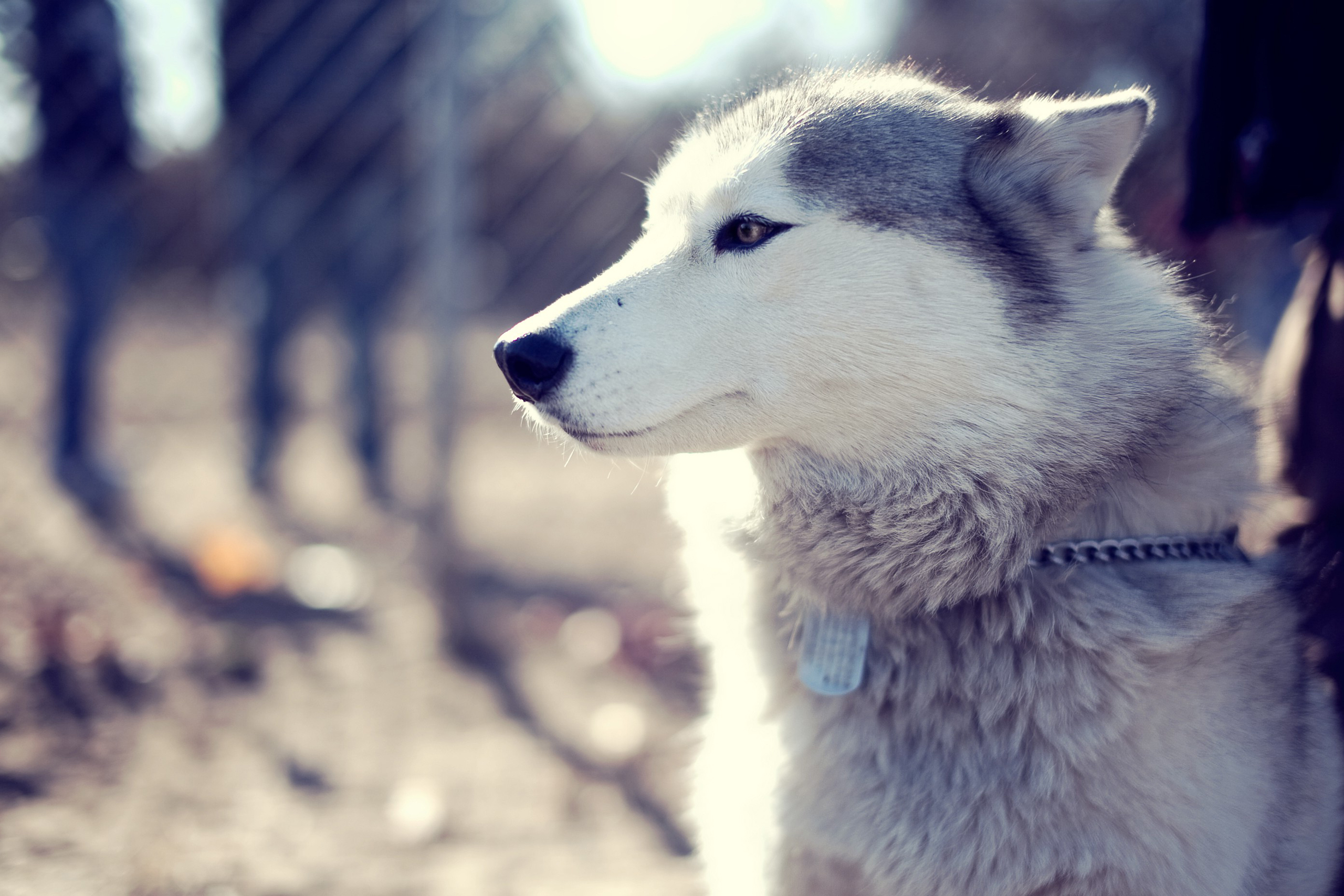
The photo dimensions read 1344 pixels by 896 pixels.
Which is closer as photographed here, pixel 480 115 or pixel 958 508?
pixel 958 508

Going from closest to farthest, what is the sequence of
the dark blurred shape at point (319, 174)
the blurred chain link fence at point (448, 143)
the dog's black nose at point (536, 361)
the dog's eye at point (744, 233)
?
the dog's black nose at point (536, 361)
the dog's eye at point (744, 233)
the blurred chain link fence at point (448, 143)
the dark blurred shape at point (319, 174)

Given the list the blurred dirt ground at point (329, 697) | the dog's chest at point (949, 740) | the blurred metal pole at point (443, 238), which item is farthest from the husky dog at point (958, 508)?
the blurred metal pole at point (443, 238)

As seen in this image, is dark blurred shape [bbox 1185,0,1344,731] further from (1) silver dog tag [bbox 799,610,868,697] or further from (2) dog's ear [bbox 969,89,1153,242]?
(1) silver dog tag [bbox 799,610,868,697]

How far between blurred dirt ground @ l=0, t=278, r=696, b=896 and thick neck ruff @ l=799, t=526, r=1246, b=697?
58cm

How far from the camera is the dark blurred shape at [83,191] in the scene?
321 cm

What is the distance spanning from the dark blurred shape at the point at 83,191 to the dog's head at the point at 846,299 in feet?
9.48

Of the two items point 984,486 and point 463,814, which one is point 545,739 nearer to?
point 463,814

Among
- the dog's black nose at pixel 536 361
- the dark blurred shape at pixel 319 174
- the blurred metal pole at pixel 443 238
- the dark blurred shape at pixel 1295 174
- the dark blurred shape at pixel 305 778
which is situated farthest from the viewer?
the dark blurred shape at pixel 319 174

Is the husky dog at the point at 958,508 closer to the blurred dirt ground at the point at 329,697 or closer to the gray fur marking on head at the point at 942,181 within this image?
the gray fur marking on head at the point at 942,181

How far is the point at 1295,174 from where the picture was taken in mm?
1964

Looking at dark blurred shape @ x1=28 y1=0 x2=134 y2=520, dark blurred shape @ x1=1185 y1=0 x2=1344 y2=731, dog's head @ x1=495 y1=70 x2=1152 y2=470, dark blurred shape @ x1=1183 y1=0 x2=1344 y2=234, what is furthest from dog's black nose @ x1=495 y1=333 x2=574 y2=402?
dark blurred shape @ x1=28 y1=0 x2=134 y2=520

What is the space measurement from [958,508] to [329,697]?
7.02 ft

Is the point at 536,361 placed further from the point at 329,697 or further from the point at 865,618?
the point at 329,697

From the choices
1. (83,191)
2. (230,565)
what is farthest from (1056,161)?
(83,191)
